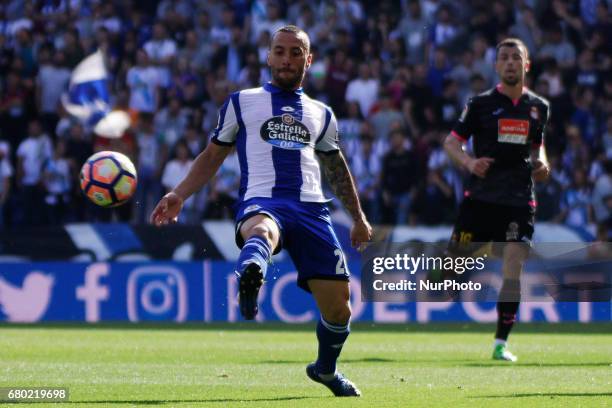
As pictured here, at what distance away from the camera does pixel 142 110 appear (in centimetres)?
1989

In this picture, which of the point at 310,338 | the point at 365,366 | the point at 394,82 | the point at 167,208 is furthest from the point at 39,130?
the point at 167,208

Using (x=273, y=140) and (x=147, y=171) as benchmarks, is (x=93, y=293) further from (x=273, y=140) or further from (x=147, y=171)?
(x=273, y=140)

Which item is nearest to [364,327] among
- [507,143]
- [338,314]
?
[507,143]

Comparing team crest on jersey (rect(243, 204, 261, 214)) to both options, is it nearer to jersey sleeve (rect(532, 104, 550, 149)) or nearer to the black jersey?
the black jersey

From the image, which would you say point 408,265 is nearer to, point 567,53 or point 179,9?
point 567,53

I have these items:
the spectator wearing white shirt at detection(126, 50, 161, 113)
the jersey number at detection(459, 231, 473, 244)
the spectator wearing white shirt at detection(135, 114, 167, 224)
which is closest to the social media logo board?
the spectator wearing white shirt at detection(135, 114, 167, 224)

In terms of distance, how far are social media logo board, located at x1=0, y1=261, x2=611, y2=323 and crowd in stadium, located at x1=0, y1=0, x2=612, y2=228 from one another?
7.06 ft

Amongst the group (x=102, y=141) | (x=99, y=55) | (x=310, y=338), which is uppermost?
(x=99, y=55)

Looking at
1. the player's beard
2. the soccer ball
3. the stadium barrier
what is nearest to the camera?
the player's beard

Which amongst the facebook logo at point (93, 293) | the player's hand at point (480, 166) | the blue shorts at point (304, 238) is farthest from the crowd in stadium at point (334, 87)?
the blue shorts at point (304, 238)

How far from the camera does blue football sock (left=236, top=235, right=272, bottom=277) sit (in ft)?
22.1

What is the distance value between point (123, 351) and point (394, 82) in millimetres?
9211

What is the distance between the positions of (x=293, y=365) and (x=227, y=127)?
2.96 m

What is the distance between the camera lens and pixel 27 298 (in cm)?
1658
